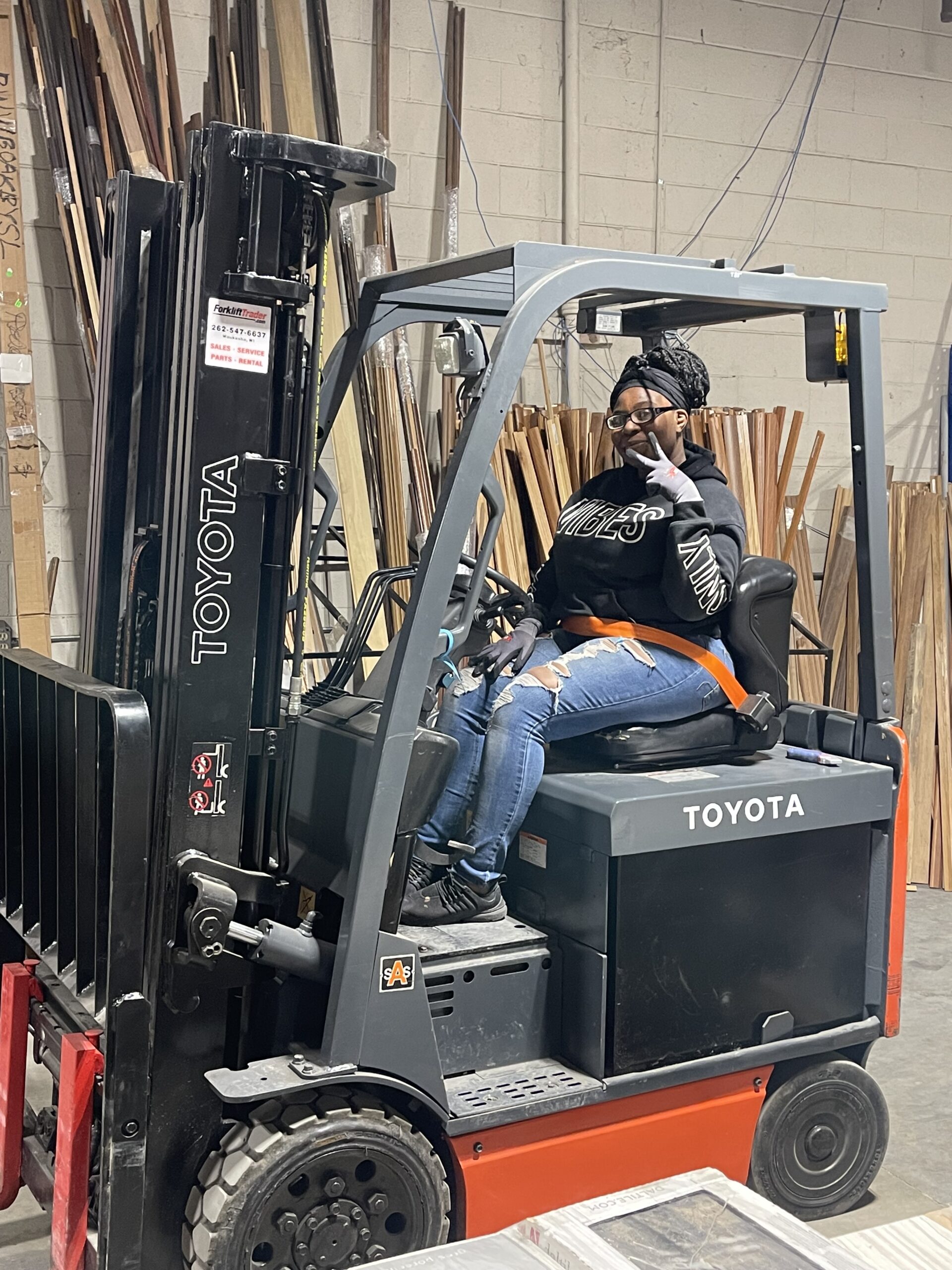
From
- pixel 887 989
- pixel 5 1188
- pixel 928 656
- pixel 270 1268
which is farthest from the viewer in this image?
pixel 928 656

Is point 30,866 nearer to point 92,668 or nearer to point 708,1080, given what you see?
point 92,668

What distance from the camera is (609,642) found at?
342 centimetres

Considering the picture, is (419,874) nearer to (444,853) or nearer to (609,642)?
(444,853)

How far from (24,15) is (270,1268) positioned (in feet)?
16.1

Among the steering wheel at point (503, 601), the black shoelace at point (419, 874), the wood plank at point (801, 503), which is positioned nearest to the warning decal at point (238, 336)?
the steering wheel at point (503, 601)

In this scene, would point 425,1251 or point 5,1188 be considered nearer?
point 425,1251

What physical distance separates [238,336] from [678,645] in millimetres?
1376

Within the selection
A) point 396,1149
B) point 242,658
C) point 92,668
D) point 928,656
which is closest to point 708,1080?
point 396,1149

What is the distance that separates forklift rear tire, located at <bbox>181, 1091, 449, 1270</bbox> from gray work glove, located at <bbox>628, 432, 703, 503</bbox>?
63.8 inches

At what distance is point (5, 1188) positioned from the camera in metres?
Answer: 3.08

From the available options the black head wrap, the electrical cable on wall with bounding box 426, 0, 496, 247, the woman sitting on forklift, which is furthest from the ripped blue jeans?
the electrical cable on wall with bounding box 426, 0, 496, 247

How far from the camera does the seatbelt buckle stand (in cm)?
347

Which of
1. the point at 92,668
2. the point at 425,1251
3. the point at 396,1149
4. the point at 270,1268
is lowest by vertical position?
the point at 270,1268

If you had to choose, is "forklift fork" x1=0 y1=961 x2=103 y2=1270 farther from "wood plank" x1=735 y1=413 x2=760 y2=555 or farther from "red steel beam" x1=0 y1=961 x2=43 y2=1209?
"wood plank" x1=735 y1=413 x2=760 y2=555
